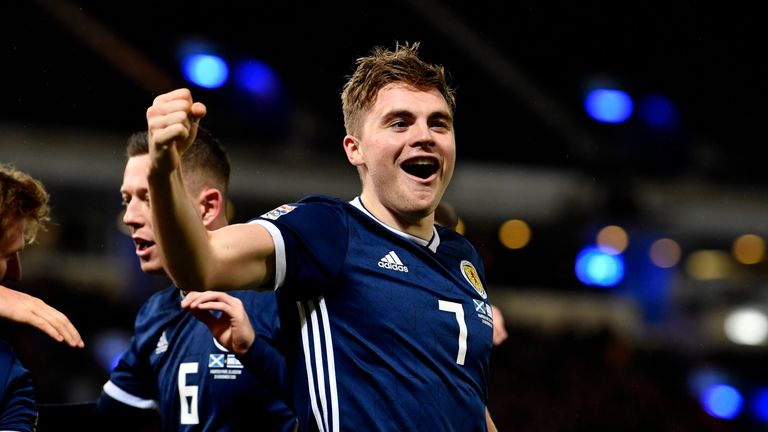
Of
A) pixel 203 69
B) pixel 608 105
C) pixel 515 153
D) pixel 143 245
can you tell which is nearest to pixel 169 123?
pixel 143 245

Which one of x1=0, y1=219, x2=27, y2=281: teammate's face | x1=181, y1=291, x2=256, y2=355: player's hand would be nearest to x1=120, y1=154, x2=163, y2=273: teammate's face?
x1=0, y1=219, x2=27, y2=281: teammate's face

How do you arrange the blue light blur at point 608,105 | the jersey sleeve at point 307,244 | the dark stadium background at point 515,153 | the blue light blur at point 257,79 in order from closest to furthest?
the jersey sleeve at point 307,244 < the dark stadium background at point 515,153 < the blue light blur at point 257,79 < the blue light blur at point 608,105

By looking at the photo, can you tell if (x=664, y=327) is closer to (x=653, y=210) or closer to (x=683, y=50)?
(x=653, y=210)

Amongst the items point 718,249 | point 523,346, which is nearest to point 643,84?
point 523,346

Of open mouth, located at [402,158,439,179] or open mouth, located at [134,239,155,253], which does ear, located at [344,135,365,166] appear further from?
open mouth, located at [134,239,155,253]

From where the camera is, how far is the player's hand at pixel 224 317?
2.26 meters

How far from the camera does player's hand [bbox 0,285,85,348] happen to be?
7.47ft

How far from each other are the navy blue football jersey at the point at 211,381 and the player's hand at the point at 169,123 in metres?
1.02

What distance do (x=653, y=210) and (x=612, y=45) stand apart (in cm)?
581

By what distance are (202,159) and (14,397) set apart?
0.95 m

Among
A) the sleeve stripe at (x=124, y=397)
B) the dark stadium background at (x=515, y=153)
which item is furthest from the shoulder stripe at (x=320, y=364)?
the dark stadium background at (x=515, y=153)

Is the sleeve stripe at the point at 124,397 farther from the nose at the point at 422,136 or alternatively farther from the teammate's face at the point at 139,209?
the nose at the point at 422,136

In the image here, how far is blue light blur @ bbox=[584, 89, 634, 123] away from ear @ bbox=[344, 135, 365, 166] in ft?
21.5

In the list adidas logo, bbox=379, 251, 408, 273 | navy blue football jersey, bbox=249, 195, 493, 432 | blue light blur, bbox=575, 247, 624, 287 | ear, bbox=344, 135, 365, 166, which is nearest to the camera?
navy blue football jersey, bbox=249, 195, 493, 432
